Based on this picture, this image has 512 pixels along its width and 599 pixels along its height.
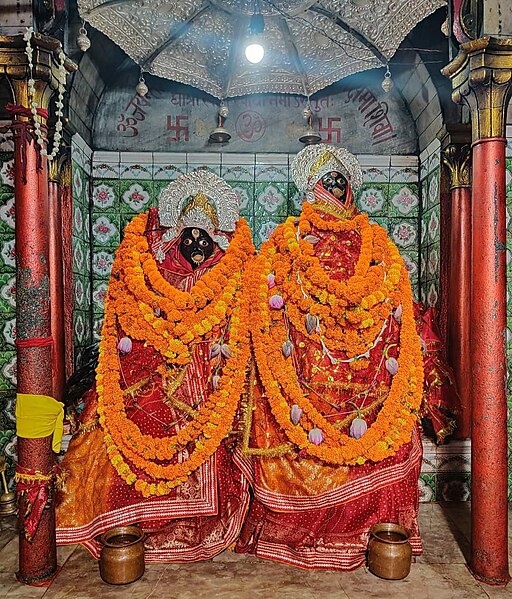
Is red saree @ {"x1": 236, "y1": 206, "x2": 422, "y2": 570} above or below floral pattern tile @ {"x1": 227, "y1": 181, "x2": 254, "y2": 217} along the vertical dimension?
below

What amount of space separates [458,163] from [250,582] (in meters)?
4.04

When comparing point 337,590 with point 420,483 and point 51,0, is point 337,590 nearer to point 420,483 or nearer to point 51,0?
point 420,483

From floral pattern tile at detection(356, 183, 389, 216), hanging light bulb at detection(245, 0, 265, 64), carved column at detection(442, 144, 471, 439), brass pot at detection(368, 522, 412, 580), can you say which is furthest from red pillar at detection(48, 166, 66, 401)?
carved column at detection(442, 144, 471, 439)

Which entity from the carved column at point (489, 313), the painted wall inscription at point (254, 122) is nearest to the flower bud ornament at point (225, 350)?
the carved column at point (489, 313)

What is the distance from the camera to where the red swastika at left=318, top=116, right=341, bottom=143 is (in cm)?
642

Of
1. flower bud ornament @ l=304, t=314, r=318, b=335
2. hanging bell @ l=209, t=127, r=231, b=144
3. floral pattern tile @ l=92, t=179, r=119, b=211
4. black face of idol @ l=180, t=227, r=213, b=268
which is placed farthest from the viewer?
floral pattern tile @ l=92, t=179, r=119, b=211

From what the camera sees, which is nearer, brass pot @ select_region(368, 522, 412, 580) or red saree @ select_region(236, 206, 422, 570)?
brass pot @ select_region(368, 522, 412, 580)

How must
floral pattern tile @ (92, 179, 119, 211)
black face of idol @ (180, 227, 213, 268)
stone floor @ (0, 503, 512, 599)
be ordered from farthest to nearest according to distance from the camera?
floral pattern tile @ (92, 179, 119, 211) → black face of idol @ (180, 227, 213, 268) → stone floor @ (0, 503, 512, 599)

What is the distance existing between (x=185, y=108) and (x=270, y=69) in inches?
42.2

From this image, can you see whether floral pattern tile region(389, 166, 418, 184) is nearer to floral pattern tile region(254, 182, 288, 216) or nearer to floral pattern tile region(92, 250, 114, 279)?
floral pattern tile region(254, 182, 288, 216)

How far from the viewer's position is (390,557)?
3658 millimetres

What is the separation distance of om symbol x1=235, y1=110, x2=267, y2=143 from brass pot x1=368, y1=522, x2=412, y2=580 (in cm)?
437

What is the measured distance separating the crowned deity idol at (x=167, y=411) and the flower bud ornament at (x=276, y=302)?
228mm

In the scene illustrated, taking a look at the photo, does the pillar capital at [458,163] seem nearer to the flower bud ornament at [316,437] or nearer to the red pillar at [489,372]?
the red pillar at [489,372]
